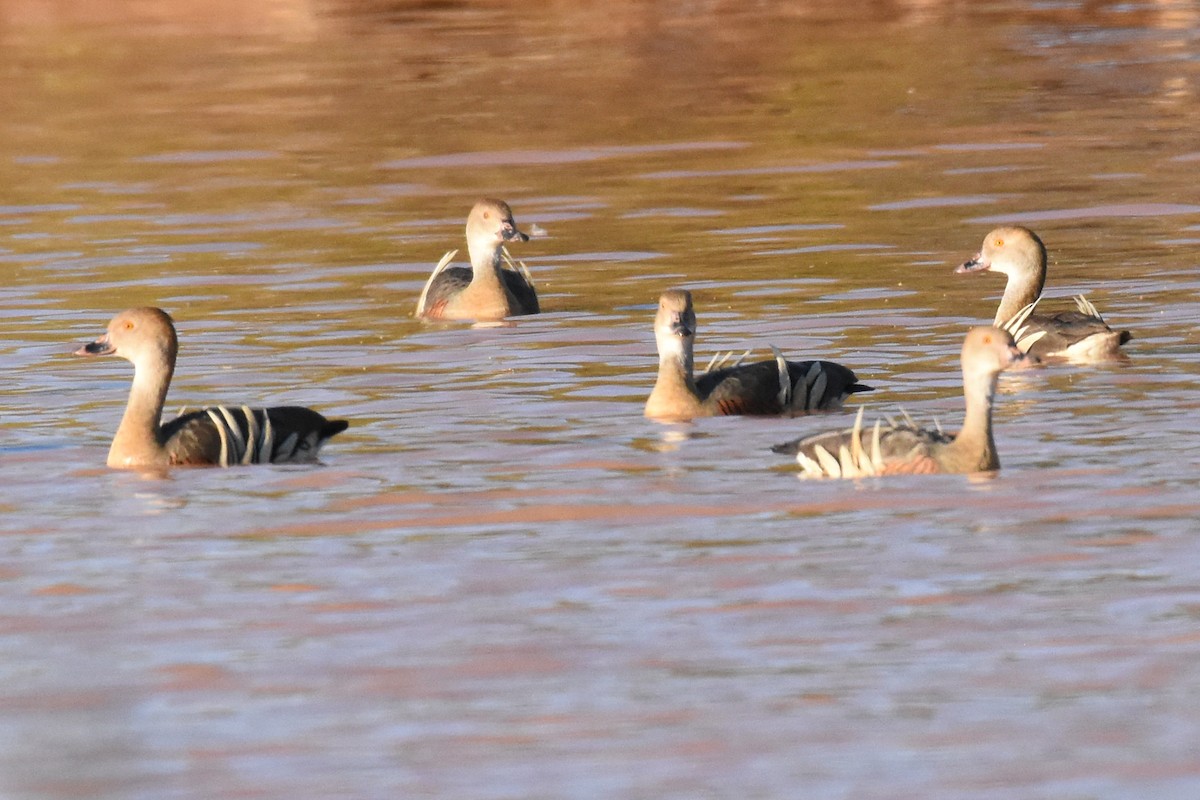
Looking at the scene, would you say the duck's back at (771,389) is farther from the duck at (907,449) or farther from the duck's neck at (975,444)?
the duck's neck at (975,444)

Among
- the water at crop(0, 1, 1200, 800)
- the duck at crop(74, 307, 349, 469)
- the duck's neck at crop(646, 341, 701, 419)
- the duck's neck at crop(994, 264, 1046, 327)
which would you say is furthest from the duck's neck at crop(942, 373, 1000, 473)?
the duck's neck at crop(994, 264, 1046, 327)

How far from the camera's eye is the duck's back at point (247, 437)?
12922 millimetres

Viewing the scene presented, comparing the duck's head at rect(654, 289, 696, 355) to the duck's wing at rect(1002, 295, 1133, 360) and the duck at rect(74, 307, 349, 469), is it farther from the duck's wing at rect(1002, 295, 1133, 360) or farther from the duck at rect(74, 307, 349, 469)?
the duck's wing at rect(1002, 295, 1133, 360)

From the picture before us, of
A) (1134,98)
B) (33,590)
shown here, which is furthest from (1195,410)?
(1134,98)

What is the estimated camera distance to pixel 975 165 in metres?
26.5

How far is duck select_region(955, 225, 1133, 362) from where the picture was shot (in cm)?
1541

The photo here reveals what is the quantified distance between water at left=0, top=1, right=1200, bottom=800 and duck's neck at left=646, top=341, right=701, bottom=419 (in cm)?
14

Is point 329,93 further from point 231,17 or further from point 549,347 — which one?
point 549,347

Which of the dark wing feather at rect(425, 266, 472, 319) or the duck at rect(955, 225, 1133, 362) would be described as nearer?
the duck at rect(955, 225, 1133, 362)

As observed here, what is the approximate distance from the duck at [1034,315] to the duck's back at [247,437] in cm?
476

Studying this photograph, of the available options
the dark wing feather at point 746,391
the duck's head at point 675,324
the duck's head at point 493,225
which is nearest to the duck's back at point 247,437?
the duck's head at point 675,324

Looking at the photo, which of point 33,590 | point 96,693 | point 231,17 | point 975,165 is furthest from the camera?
point 231,17

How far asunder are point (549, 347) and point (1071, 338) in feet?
A: 11.8

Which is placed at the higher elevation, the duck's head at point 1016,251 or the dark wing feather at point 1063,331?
the duck's head at point 1016,251
